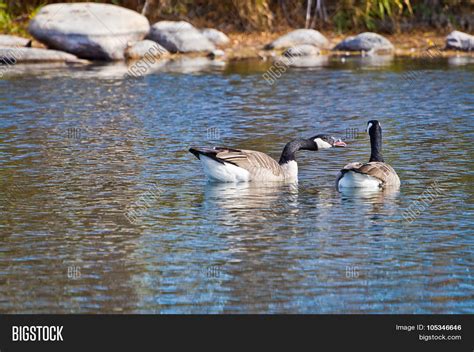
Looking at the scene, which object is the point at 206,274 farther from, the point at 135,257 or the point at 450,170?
the point at 450,170

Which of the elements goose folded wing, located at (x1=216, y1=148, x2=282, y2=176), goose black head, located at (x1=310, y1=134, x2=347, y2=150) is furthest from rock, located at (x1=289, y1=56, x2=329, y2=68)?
goose folded wing, located at (x1=216, y1=148, x2=282, y2=176)

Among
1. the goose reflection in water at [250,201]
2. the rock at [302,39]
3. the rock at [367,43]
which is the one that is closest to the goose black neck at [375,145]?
the goose reflection in water at [250,201]

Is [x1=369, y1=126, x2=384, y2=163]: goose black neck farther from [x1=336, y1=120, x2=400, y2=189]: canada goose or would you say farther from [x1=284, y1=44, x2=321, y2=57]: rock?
[x1=284, y1=44, x2=321, y2=57]: rock

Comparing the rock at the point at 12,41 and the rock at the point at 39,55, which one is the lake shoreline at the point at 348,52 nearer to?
the rock at the point at 39,55

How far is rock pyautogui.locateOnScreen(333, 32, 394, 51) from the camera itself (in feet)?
135

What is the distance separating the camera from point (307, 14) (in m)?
43.3

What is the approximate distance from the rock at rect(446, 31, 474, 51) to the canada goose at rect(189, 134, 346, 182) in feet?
77.4

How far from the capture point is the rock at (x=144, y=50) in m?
39.8

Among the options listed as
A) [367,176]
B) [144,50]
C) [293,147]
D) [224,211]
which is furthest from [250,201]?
[144,50]

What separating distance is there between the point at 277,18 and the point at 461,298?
34.4 m

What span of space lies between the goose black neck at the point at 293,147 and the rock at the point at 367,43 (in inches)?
904

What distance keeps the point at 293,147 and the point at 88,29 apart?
2189 cm

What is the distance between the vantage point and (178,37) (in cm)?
4112
